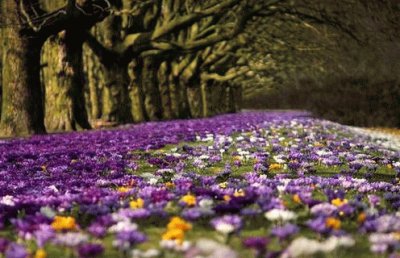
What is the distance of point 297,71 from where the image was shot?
216ft

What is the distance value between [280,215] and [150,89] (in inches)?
1263

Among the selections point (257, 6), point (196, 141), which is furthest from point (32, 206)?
point (257, 6)

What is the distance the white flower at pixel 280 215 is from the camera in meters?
4.43

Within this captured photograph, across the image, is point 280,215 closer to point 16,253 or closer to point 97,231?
point 97,231

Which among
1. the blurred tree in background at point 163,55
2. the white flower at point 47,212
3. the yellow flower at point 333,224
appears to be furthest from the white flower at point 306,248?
the blurred tree in background at point 163,55

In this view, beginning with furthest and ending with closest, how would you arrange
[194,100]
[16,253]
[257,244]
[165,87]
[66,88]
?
[194,100], [165,87], [66,88], [257,244], [16,253]

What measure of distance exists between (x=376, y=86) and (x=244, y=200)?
3620 centimetres

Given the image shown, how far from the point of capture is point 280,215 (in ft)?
14.8

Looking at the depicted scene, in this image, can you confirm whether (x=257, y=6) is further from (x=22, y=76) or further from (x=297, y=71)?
(x=297, y=71)

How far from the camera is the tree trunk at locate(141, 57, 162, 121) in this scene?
3570 centimetres

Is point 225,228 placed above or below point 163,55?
below

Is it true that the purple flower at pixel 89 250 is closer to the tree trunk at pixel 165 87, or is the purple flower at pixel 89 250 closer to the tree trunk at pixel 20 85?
the tree trunk at pixel 20 85

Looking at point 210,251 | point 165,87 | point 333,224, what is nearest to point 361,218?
point 333,224

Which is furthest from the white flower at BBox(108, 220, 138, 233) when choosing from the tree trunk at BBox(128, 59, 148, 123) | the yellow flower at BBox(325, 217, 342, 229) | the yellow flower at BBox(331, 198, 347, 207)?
the tree trunk at BBox(128, 59, 148, 123)
